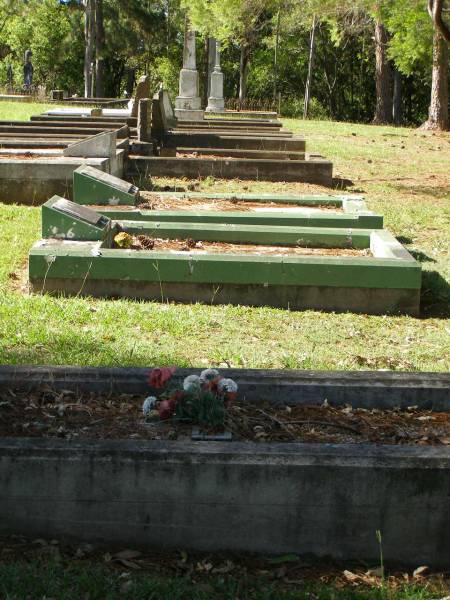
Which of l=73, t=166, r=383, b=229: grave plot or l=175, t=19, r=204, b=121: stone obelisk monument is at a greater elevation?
l=175, t=19, r=204, b=121: stone obelisk monument

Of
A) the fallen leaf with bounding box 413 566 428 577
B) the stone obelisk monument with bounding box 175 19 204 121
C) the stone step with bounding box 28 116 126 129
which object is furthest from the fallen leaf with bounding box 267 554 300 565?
the stone obelisk monument with bounding box 175 19 204 121

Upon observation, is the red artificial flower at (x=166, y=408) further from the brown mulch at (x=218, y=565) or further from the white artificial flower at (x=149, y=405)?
the brown mulch at (x=218, y=565)

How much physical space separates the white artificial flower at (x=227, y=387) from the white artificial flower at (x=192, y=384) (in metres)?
0.10

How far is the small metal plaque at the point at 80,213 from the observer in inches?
334

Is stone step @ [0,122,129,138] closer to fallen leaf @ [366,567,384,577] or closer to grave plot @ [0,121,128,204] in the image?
grave plot @ [0,121,128,204]

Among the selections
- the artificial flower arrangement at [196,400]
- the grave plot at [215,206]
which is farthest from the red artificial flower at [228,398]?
the grave plot at [215,206]

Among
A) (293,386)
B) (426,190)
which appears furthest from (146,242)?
(426,190)

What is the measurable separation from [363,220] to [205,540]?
708 cm

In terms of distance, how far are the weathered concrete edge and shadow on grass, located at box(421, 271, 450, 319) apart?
320 cm

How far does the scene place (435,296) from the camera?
829cm

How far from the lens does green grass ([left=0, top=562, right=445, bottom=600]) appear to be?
10.7 feet

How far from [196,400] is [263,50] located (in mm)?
53814

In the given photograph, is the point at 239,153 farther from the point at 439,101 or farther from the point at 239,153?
the point at 439,101

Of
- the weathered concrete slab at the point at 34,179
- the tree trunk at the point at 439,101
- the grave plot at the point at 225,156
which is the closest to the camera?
the weathered concrete slab at the point at 34,179
